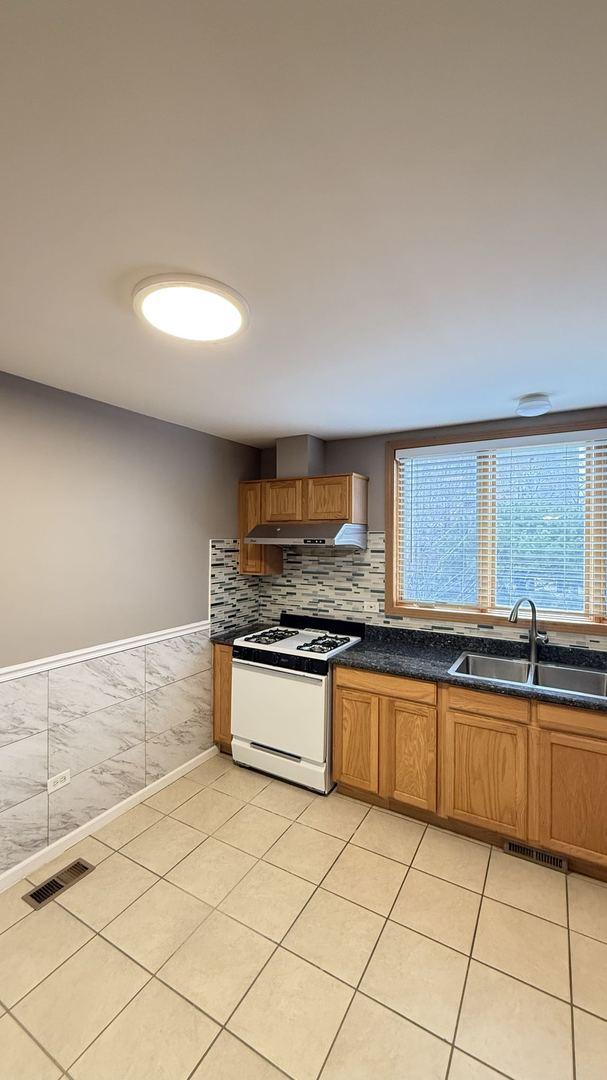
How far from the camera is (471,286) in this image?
4.42ft

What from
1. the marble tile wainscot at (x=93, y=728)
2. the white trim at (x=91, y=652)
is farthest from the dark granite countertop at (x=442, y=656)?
the marble tile wainscot at (x=93, y=728)

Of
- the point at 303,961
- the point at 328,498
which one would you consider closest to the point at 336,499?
the point at 328,498

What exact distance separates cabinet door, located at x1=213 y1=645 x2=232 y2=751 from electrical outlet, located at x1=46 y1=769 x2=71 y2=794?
108 centimetres

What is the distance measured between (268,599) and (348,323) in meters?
2.55

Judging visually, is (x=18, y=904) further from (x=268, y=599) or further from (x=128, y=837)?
(x=268, y=599)

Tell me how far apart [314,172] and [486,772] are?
100 inches

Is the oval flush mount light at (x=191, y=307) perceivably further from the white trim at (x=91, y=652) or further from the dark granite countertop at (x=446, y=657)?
the dark granite countertop at (x=446, y=657)

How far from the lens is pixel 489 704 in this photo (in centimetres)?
229

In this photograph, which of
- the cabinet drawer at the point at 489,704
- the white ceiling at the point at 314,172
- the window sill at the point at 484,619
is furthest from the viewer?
the window sill at the point at 484,619

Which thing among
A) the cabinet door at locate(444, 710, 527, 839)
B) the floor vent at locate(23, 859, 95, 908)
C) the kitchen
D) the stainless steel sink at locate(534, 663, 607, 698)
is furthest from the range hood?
the floor vent at locate(23, 859, 95, 908)

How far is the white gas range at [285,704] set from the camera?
8.98 feet

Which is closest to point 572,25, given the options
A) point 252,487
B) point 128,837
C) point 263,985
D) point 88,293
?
point 88,293

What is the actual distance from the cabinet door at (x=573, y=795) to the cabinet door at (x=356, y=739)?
860 mm

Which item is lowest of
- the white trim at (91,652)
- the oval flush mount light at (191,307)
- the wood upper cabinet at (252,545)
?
the white trim at (91,652)
